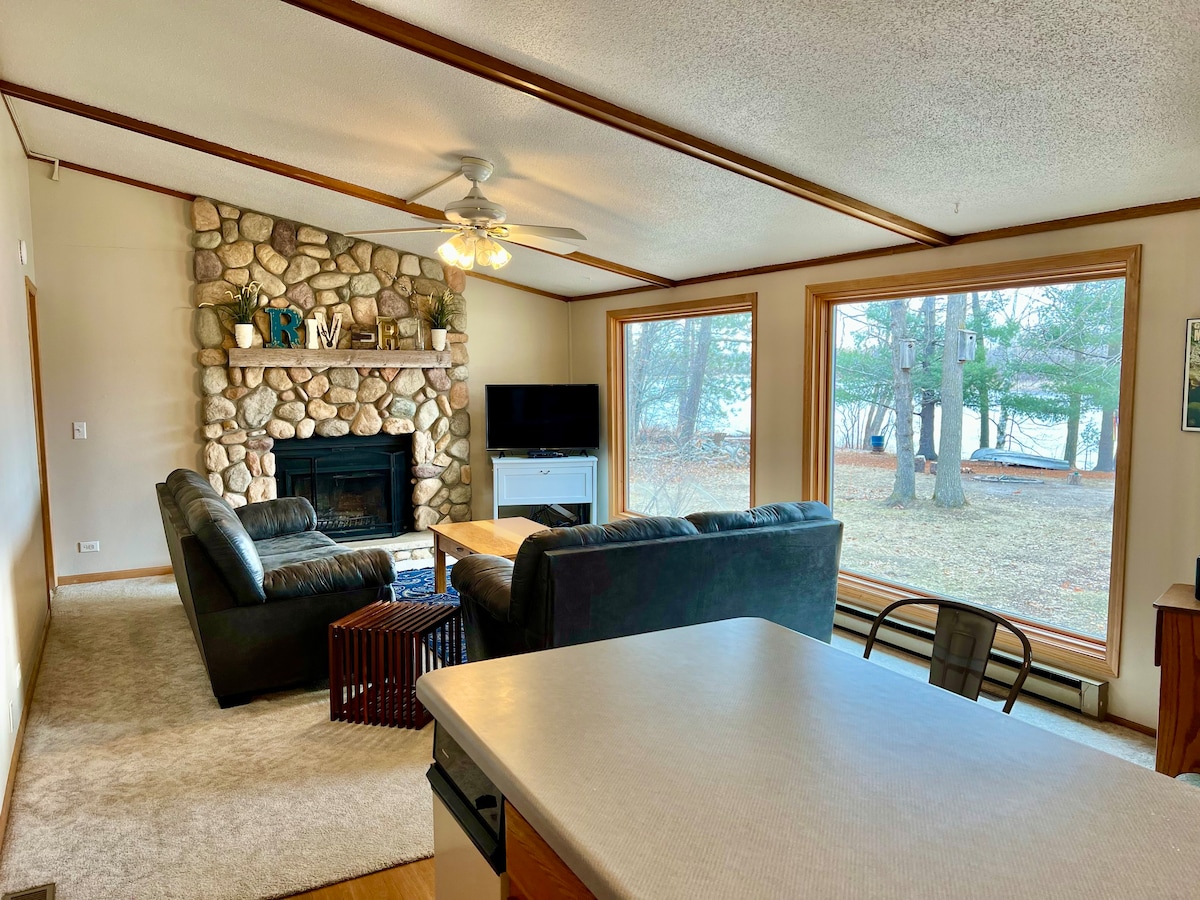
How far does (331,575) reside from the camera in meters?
3.75

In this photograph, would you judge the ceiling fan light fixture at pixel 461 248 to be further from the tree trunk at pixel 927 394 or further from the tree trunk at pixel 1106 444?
the tree trunk at pixel 1106 444

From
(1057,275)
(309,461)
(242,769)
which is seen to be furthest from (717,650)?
(309,461)

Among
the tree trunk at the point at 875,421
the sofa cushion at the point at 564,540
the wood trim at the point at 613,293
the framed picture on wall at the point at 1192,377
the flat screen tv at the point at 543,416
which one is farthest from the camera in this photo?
the flat screen tv at the point at 543,416

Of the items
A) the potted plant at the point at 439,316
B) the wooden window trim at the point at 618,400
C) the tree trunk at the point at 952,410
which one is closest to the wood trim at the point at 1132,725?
the tree trunk at the point at 952,410

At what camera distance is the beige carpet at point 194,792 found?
238 cm

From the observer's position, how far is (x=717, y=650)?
5.40ft

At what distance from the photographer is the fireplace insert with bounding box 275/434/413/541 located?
254 inches

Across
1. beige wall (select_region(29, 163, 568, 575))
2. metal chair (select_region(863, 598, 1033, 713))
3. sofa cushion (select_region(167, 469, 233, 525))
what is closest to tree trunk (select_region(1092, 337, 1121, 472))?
A: metal chair (select_region(863, 598, 1033, 713))

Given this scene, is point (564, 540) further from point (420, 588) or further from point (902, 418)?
point (420, 588)

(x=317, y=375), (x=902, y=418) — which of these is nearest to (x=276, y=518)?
(x=317, y=375)

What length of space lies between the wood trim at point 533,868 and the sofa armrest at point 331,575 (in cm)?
272

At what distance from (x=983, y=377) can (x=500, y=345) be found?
4.43 metres

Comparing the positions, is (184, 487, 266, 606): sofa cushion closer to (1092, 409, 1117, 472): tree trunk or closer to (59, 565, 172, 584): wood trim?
(59, 565, 172, 584): wood trim

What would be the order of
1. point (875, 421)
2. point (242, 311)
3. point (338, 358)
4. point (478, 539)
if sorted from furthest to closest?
point (338, 358) → point (242, 311) → point (478, 539) → point (875, 421)
